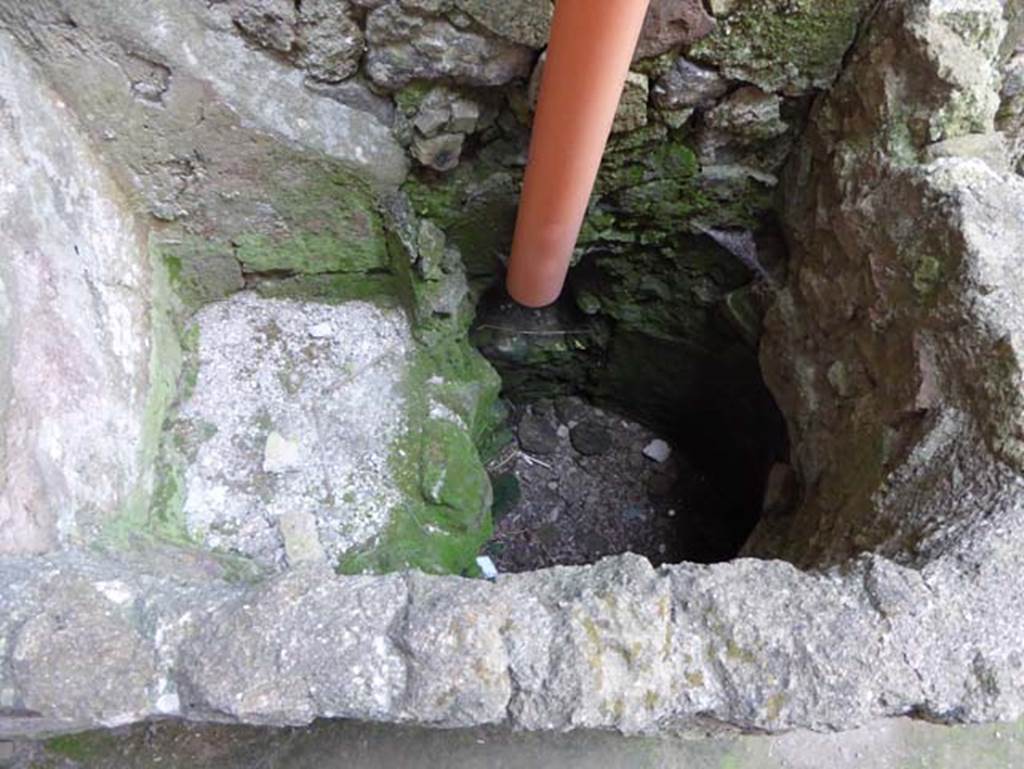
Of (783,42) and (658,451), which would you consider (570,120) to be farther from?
(658,451)

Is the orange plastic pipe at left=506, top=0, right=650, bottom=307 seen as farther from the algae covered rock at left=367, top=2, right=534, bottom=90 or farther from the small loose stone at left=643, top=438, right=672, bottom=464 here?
the small loose stone at left=643, top=438, right=672, bottom=464

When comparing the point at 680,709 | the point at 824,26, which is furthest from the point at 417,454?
the point at 824,26

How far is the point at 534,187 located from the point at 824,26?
72 cm

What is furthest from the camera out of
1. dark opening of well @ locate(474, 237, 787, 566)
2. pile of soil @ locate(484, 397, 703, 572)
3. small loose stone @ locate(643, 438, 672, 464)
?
small loose stone @ locate(643, 438, 672, 464)

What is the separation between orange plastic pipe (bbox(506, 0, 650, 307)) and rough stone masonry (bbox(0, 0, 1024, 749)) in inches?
9.2

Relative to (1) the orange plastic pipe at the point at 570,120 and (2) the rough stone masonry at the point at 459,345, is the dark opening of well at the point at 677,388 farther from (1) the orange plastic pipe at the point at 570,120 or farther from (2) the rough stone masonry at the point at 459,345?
(1) the orange plastic pipe at the point at 570,120

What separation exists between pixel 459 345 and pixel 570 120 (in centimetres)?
91

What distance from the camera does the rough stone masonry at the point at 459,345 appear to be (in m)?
1.16

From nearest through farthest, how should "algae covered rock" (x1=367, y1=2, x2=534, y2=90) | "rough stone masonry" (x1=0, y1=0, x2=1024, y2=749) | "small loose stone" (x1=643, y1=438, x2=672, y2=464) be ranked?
1. "rough stone masonry" (x1=0, y1=0, x2=1024, y2=749)
2. "algae covered rock" (x1=367, y1=2, x2=534, y2=90)
3. "small loose stone" (x1=643, y1=438, x2=672, y2=464)

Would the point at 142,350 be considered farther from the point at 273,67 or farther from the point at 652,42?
the point at 652,42

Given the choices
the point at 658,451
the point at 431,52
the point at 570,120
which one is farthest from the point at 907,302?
the point at 658,451

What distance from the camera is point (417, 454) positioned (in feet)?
6.82

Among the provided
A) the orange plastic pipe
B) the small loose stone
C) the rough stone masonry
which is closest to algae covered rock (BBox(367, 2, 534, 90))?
the rough stone masonry

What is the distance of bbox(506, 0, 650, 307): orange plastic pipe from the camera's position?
1324 millimetres
